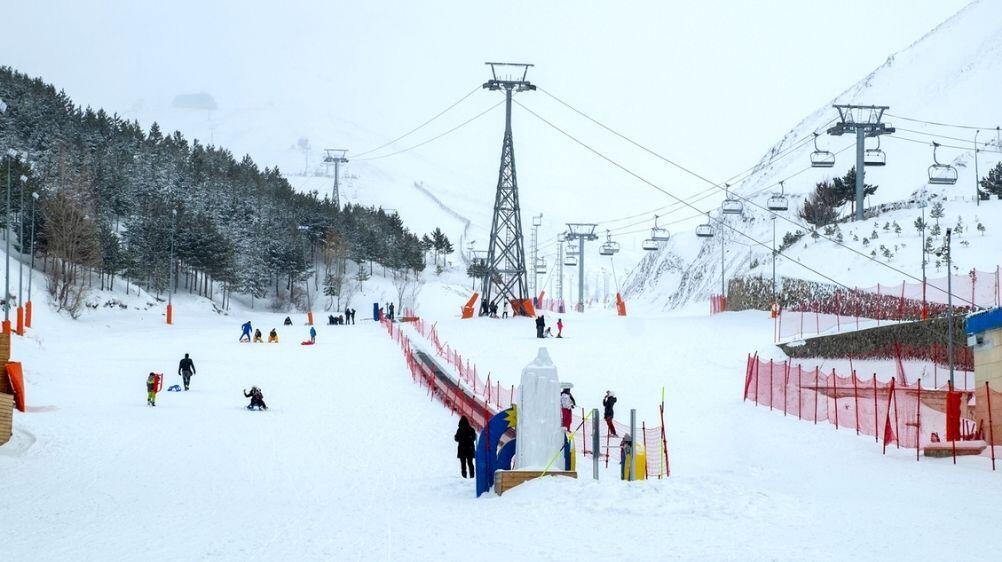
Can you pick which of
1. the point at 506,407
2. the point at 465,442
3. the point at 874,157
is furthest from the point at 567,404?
the point at 874,157

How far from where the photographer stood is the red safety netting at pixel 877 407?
2598 cm

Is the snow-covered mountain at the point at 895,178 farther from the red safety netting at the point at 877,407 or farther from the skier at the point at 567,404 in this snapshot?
the skier at the point at 567,404

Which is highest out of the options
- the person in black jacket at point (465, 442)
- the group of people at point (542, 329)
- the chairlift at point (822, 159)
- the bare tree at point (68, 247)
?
the chairlift at point (822, 159)

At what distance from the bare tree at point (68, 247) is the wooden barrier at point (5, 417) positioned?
Result: 4246 centimetres

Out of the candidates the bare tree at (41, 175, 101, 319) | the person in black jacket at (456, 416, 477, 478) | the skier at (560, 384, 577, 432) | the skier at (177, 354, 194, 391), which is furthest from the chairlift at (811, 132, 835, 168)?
the bare tree at (41, 175, 101, 319)

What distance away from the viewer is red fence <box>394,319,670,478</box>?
2397 cm

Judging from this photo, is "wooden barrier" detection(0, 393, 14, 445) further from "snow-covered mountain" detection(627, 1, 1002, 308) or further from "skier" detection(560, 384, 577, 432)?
"snow-covered mountain" detection(627, 1, 1002, 308)

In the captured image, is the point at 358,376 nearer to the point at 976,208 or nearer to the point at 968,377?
the point at 968,377

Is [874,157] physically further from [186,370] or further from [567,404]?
[186,370]

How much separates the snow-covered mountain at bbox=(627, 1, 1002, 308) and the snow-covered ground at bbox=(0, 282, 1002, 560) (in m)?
21.1

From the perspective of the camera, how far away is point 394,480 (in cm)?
2184

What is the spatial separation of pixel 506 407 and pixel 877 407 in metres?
10.3

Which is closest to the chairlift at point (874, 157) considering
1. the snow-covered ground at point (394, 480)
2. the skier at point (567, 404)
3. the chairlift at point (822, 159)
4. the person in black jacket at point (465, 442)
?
the chairlift at point (822, 159)

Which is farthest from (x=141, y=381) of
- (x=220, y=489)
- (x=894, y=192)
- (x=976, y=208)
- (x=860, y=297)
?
(x=894, y=192)
